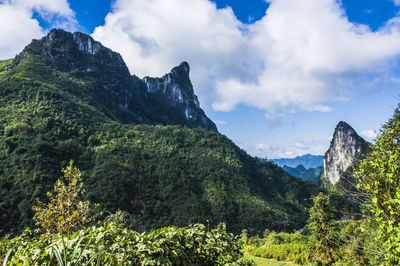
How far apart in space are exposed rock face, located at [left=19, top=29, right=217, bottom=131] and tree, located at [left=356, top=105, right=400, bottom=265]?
372ft

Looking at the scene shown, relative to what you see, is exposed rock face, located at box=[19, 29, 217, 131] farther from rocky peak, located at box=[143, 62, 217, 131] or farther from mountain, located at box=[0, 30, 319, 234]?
rocky peak, located at box=[143, 62, 217, 131]

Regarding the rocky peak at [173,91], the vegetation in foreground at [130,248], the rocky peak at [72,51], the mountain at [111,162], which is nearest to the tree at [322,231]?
the mountain at [111,162]

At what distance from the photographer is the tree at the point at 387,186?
425 centimetres

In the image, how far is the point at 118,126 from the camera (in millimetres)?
86000

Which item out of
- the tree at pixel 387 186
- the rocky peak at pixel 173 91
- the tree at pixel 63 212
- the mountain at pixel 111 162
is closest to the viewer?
the tree at pixel 387 186

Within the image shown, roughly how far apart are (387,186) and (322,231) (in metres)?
10.8

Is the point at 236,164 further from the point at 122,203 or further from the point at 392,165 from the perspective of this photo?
the point at 392,165

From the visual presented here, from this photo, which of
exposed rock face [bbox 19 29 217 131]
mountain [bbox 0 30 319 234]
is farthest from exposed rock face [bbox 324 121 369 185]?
exposed rock face [bbox 19 29 217 131]

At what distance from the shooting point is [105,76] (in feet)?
421

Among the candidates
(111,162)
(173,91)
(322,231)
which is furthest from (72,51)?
(322,231)

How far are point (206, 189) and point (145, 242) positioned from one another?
7207cm

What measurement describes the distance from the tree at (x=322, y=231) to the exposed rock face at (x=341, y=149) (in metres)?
123

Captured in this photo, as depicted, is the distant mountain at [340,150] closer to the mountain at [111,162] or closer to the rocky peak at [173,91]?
the mountain at [111,162]

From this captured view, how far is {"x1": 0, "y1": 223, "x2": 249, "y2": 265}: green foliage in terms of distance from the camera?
1771mm
